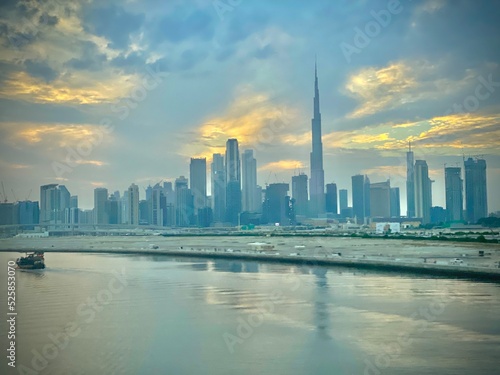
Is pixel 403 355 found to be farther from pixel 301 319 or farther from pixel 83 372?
pixel 83 372

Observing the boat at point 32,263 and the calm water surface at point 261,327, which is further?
the boat at point 32,263

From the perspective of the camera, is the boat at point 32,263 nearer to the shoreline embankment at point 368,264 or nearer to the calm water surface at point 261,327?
the calm water surface at point 261,327

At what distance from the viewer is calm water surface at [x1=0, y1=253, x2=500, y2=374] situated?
57.7 ft

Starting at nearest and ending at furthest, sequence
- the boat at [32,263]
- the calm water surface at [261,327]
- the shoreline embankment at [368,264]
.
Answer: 1. the calm water surface at [261,327]
2. the shoreline embankment at [368,264]
3. the boat at [32,263]

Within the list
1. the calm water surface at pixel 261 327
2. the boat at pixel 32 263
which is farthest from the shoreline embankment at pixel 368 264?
the boat at pixel 32 263

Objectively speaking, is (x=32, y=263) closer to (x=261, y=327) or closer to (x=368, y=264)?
(x=368, y=264)

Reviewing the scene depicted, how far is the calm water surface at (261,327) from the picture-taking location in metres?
17.6

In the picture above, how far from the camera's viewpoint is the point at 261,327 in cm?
2272

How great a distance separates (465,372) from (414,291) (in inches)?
662

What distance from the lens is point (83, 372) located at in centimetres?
1689

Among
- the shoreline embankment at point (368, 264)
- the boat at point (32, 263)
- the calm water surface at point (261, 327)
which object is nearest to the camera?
the calm water surface at point (261, 327)

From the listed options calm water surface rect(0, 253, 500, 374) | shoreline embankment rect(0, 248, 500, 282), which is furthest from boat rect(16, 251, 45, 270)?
shoreline embankment rect(0, 248, 500, 282)

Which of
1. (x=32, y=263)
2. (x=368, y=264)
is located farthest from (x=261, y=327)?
(x=32, y=263)

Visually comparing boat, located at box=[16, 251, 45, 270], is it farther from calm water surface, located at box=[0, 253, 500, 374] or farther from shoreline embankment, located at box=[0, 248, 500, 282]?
shoreline embankment, located at box=[0, 248, 500, 282]
